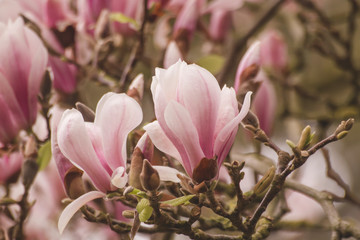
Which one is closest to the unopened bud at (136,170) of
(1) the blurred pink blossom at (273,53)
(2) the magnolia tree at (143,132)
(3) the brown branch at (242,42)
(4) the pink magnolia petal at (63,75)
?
(2) the magnolia tree at (143,132)

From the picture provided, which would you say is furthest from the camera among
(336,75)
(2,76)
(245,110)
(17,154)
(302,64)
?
(336,75)

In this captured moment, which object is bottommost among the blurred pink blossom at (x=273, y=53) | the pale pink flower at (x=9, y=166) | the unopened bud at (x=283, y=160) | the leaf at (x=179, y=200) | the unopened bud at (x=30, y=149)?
the pale pink flower at (x=9, y=166)

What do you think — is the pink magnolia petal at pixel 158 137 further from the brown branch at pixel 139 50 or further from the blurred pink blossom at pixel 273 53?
the blurred pink blossom at pixel 273 53

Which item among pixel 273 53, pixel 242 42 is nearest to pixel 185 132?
pixel 242 42

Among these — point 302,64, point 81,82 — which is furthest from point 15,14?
point 302,64

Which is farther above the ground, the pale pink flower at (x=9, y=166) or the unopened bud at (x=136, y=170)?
the unopened bud at (x=136, y=170)

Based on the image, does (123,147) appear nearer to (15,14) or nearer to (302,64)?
(15,14)

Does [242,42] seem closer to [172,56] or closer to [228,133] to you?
[172,56]
